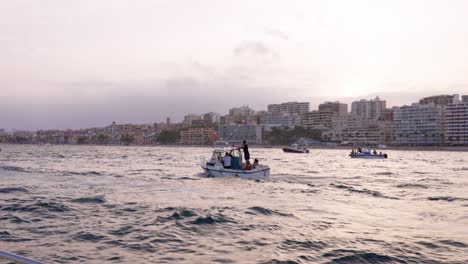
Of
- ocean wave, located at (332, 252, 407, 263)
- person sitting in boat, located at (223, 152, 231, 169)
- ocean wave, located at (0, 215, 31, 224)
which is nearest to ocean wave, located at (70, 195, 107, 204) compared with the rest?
ocean wave, located at (0, 215, 31, 224)

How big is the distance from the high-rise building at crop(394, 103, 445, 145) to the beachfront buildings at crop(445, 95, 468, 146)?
4352 mm

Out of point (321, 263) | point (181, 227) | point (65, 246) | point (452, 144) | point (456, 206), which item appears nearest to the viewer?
point (321, 263)

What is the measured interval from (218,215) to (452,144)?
17935 centimetres

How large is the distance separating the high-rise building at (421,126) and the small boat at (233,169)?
170 m

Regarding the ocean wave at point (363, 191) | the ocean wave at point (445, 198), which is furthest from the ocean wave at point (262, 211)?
the ocean wave at point (445, 198)

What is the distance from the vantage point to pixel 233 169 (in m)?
30.4

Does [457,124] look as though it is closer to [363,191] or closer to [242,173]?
[242,173]

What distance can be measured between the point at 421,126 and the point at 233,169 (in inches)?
7016

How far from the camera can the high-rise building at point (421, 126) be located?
18688 centimetres

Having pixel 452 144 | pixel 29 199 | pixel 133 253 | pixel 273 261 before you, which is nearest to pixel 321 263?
pixel 273 261

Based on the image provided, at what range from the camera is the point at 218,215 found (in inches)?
619

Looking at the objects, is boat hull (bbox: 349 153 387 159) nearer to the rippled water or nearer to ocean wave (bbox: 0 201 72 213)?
the rippled water

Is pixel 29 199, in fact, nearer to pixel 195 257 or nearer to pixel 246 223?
pixel 246 223

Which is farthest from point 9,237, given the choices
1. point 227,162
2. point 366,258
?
point 227,162
